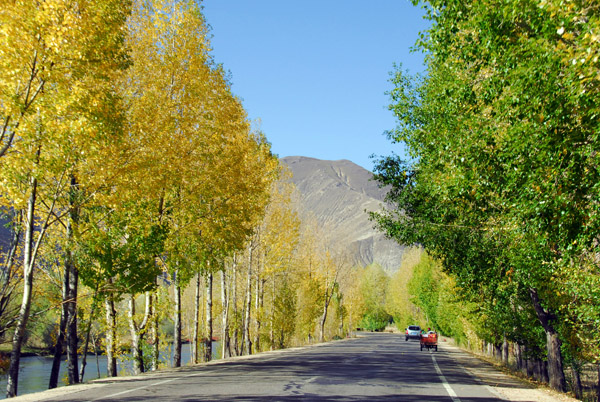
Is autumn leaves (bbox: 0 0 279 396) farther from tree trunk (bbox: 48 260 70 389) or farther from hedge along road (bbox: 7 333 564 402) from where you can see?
hedge along road (bbox: 7 333 564 402)

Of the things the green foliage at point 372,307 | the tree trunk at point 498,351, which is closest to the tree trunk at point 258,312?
the tree trunk at point 498,351

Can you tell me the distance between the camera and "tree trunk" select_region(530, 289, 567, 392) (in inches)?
696

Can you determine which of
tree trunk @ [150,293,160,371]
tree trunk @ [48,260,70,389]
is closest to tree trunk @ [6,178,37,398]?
tree trunk @ [48,260,70,389]

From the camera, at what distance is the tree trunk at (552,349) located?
1769 centimetres

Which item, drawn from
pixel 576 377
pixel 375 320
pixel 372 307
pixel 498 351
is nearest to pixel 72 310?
pixel 576 377

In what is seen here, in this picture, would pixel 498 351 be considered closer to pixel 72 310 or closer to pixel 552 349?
pixel 552 349

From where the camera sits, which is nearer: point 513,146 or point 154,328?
point 513,146

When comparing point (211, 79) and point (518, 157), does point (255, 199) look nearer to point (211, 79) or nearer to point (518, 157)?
point (211, 79)

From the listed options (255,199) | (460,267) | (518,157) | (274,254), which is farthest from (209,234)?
(274,254)

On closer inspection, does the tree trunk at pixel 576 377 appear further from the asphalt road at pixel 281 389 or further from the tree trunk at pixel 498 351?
the asphalt road at pixel 281 389

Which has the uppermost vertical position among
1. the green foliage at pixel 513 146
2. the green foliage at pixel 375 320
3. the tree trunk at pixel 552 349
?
the green foliage at pixel 513 146

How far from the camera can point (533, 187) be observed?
361 inches

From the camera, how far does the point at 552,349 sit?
18.5 m

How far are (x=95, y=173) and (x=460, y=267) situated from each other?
12265 mm
